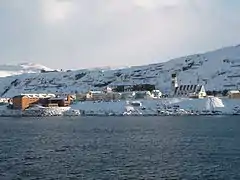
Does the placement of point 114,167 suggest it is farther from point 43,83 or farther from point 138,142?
point 43,83

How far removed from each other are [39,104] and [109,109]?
54.7 ft

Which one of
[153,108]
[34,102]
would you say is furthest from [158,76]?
[153,108]

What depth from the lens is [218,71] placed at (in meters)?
157

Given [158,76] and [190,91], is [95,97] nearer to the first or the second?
[190,91]

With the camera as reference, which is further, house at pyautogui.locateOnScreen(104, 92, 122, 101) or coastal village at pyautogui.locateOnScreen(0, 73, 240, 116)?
house at pyautogui.locateOnScreen(104, 92, 122, 101)

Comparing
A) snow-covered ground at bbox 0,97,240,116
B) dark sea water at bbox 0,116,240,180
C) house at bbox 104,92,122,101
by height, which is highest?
house at bbox 104,92,122,101

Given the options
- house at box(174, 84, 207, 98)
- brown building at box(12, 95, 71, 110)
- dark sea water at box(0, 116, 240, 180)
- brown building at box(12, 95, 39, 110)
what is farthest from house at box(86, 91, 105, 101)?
dark sea water at box(0, 116, 240, 180)

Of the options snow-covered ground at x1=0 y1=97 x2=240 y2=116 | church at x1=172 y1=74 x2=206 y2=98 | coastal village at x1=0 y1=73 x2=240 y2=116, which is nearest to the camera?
snow-covered ground at x1=0 y1=97 x2=240 y2=116

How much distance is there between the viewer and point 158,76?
540 feet

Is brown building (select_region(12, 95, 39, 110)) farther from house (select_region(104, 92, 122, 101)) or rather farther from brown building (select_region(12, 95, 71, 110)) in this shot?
house (select_region(104, 92, 122, 101))

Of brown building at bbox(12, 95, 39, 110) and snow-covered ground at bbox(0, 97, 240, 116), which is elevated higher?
brown building at bbox(12, 95, 39, 110)

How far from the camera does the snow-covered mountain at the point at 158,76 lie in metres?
152

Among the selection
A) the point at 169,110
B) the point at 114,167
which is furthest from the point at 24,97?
the point at 114,167

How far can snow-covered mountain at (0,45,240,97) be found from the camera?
152250 mm
